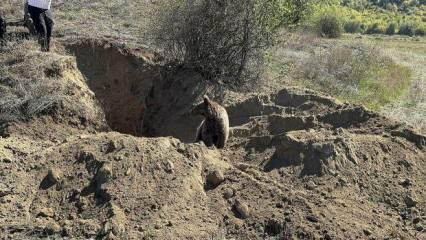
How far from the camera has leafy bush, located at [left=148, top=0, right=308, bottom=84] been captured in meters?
13.2

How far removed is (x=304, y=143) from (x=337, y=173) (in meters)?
0.64

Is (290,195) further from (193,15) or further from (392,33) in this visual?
(392,33)

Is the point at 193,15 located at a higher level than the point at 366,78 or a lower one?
higher

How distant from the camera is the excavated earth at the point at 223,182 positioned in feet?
22.2

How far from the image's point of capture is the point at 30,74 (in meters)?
10.2

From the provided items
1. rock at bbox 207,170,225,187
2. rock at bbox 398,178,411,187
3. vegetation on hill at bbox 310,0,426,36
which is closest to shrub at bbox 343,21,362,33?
vegetation on hill at bbox 310,0,426,36

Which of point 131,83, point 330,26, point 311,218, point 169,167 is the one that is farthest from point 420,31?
point 169,167

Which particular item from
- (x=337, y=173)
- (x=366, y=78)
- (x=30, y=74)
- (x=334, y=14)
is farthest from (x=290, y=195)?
(x=334, y=14)

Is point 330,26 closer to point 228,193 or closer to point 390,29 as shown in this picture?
point 390,29

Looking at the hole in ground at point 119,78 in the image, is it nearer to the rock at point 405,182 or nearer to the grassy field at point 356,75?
the grassy field at point 356,75

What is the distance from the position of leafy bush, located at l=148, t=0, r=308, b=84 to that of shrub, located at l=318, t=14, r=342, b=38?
70.7 ft

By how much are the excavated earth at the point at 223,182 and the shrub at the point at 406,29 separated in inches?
1582

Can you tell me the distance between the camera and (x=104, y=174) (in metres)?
7.18

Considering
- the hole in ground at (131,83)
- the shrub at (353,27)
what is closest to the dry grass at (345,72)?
the hole in ground at (131,83)
